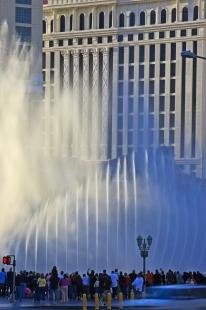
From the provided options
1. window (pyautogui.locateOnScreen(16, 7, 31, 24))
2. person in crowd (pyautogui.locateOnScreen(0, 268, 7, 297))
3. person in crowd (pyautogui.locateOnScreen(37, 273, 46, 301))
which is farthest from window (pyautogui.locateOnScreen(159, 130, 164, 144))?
person in crowd (pyautogui.locateOnScreen(37, 273, 46, 301))

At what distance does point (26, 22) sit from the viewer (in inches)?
4651

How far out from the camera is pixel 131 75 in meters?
169

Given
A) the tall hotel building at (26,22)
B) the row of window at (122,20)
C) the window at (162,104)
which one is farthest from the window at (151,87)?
the tall hotel building at (26,22)

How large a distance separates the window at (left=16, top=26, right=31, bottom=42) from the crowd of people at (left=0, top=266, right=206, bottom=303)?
2297 inches

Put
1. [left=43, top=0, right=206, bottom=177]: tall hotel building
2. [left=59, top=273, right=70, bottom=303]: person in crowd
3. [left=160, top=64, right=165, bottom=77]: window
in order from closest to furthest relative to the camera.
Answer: [left=59, top=273, right=70, bottom=303]: person in crowd < [left=43, top=0, right=206, bottom=177]: tall hotel building < [left=160, top=64, right=165, bottom=77]: window

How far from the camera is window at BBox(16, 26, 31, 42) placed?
382 feet

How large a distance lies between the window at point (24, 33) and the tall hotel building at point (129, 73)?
42619 mm

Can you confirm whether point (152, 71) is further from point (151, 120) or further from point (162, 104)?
point (151, 120)

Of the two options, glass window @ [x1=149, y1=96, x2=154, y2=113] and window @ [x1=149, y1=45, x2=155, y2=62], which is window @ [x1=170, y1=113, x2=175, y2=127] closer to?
glass window @ [x1=149, y1=96, x2=154, y2=113]

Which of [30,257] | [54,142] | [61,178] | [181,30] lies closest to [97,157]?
[54,142]

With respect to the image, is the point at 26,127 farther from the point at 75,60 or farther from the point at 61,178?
the point at 75,60

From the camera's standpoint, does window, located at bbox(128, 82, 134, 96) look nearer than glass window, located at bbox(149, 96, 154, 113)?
No

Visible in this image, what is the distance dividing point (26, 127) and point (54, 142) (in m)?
68.3

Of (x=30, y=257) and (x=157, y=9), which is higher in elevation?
(x=157, y=9)
